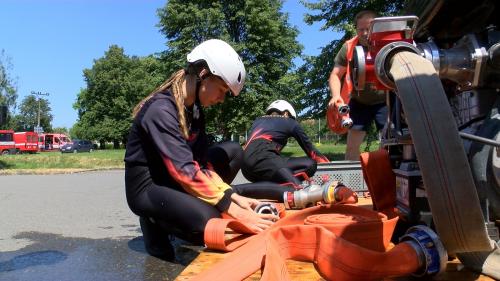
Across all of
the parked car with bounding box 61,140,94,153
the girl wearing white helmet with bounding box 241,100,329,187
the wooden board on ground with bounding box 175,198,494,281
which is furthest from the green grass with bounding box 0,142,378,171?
the parked car with bounding box 61,140,94,153

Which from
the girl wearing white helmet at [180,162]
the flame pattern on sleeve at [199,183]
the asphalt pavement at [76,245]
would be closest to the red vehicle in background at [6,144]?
the asphalt pavement at [76,245]

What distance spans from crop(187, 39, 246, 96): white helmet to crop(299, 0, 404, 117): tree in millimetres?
18747

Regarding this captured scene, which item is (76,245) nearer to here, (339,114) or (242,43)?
(339,114)

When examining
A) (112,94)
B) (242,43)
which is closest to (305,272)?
(242,43)

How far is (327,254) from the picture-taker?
5.95ft

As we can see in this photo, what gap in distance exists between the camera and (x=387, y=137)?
2785 mm

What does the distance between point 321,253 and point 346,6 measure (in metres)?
23.4

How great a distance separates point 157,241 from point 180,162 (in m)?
0.80

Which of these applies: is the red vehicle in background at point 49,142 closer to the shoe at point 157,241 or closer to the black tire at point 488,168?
the shoe at point 157,241

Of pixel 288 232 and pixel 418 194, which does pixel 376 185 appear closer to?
pixel 418 194

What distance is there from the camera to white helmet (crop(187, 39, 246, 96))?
325cm

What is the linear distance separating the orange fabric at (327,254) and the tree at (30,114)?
98.5 meters

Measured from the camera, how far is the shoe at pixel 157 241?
3.44m

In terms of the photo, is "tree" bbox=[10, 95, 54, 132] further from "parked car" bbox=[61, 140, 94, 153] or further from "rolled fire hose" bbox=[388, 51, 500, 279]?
"rolled fire hose" bbox=[388, 51, 500, 279]
